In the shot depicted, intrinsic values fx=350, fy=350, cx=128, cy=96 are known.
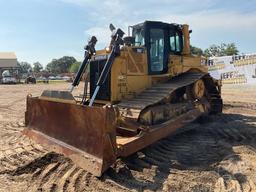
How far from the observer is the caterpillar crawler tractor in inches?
231

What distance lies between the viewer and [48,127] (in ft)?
24.5

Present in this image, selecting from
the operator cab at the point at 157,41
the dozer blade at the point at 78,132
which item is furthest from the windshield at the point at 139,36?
the dozer blade at the point at 78,132

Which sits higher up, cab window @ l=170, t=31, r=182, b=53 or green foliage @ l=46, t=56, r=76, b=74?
green foliage @ l=46, t=56, r=76, b=74

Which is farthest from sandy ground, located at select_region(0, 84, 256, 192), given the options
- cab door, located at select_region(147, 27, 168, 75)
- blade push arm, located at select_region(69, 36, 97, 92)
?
blade push arm, located at select_region(69, 36, 97, 92)

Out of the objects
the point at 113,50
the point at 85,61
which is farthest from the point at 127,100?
the point at 85,61

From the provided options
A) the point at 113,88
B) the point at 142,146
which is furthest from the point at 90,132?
the point at 113,88

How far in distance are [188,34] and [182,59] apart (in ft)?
2.79

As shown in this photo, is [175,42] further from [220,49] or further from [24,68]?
[24,68]

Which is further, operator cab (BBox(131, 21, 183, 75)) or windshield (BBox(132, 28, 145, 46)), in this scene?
windshield (BBox(132, 28, 145, 46))

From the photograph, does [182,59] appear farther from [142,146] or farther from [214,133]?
[142,146]

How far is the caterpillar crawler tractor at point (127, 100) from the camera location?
587 centimetres

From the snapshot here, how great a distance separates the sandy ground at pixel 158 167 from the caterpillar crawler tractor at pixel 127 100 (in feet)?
0.87

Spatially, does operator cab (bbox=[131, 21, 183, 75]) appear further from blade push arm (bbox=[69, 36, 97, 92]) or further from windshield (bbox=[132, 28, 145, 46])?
blade push arm (bbox=[69, 36, 97, 92])

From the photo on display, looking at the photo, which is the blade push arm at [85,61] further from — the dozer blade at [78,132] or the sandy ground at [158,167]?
the sandy ground at [158,167]
